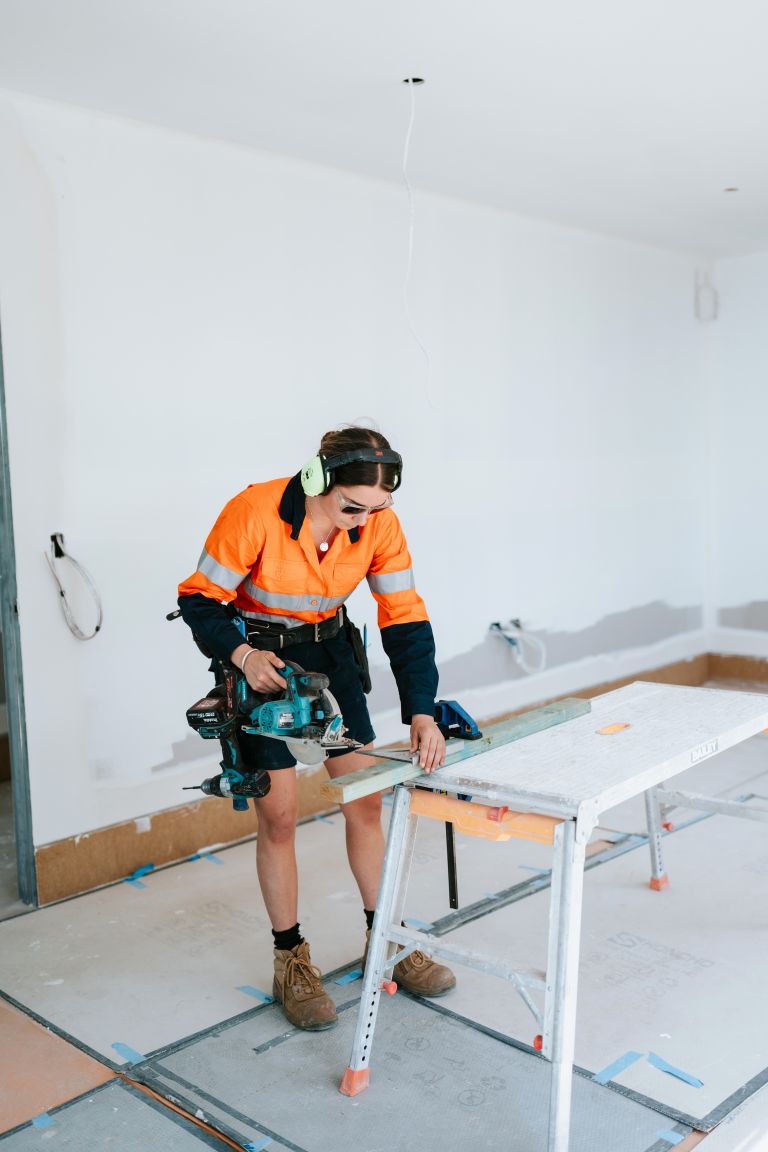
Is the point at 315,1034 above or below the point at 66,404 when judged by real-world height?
below

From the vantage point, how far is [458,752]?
7.54ft

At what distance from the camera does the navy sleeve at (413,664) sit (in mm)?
2432

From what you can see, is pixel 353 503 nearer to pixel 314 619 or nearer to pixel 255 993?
pixel 314 619

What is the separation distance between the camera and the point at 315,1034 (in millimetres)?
2492

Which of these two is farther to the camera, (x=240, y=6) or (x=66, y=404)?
(x=66, y=404)

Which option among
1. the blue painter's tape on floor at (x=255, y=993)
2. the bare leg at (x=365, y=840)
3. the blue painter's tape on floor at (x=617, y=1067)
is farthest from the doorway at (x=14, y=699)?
the blue painter's tape on floor at (x=617, y=1067)

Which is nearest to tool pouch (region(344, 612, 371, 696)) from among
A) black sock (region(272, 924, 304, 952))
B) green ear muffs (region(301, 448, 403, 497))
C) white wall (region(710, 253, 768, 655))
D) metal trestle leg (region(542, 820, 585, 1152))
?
green ear muffs (region(301, 448, 403, 497))

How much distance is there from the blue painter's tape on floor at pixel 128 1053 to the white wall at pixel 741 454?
4656 mm

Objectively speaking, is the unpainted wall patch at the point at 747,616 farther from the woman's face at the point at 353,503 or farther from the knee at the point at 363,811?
the woman's face at the point at 353,503

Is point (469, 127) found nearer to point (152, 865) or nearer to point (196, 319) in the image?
point (196, 319)

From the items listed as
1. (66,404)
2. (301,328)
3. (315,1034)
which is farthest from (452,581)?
(315,1034)

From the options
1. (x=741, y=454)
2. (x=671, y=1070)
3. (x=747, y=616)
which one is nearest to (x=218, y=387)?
(x=671, y=1070)

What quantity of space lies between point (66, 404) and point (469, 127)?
162 centimetres

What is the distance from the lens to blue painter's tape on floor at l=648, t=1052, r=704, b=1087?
7.45 feet
